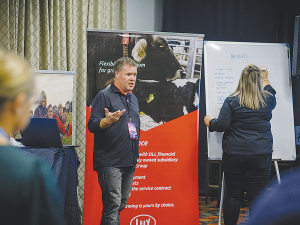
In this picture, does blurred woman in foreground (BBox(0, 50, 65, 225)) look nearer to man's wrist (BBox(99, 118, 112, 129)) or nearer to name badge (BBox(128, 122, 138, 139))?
man's wrist (BBox(99, 118, 112, 129))

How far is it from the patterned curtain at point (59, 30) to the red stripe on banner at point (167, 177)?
117 centimetres

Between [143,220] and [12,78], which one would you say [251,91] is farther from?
[12,78]

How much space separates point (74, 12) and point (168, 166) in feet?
7.22

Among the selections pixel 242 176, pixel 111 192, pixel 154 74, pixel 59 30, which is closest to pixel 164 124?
pixel 154 74

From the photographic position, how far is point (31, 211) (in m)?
0.62

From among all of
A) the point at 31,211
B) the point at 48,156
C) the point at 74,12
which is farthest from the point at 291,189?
the point at 74,12

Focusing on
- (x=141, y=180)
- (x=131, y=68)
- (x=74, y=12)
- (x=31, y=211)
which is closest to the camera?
(x=31, y=211)

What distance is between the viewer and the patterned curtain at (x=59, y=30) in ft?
10.3

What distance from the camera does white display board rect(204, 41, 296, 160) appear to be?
9.60ft

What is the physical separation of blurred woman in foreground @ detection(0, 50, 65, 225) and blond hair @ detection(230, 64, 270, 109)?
2.05 m

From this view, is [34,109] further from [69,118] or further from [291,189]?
[291,189]

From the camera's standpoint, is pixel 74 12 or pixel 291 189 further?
pixel 74 12

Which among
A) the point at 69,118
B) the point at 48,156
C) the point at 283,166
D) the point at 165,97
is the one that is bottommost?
the point at 283,166

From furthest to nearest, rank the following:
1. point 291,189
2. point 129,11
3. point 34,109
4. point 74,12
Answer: point 129,11 < point 74,12 < point 34,109 < point 291,189
